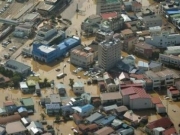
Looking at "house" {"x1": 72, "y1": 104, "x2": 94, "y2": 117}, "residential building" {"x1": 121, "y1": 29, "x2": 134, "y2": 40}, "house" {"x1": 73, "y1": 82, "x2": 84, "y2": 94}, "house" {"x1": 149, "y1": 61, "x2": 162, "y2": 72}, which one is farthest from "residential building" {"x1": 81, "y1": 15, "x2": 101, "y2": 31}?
"house" {"x1": 72, "y1": 104, "x2": 94, "y2": 117}

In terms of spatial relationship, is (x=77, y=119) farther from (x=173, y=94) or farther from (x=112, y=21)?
(x=112, y=21)

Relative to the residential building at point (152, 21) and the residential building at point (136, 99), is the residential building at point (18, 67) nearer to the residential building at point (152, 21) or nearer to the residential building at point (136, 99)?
the residential building at point (136, 99)

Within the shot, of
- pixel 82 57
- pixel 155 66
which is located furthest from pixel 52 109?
pixel 155 66

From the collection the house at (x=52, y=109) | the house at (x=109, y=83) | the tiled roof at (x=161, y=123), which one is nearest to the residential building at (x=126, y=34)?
the house at (x=109, y=83)

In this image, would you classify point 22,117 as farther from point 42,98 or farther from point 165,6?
point 165,6

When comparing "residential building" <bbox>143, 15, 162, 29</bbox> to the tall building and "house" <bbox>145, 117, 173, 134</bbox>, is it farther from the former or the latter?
"house" <bbox>145, 117, 173, 134</bbox>

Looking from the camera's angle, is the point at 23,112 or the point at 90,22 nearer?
the point at 23,112

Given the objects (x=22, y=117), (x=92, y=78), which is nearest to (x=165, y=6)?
(x=92, y=78)
